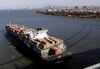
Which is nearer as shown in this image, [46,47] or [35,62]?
[46,47]

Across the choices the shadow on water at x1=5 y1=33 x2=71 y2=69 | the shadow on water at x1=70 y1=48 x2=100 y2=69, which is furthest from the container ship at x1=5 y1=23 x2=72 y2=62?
the shadow on water at x1=70 y1=48 x2=100 y2=69

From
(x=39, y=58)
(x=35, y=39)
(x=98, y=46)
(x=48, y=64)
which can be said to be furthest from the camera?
(x=98, y=46)

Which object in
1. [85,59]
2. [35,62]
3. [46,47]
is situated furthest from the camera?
[35,62]

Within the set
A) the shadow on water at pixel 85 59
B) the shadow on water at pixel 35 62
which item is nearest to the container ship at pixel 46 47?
the shadow on water at pixel 35 62

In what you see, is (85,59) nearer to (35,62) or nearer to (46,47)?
(46,47)

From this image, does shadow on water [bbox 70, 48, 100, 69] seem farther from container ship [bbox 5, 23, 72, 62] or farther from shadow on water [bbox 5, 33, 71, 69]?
container ship [bbox 5, 23, 72, 62]

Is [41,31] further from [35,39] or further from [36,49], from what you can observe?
[36,49]

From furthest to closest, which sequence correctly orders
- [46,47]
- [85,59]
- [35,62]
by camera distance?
[35,62] → [85,59] → [46,47]

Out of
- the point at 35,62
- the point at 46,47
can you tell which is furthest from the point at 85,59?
the point at 35,62

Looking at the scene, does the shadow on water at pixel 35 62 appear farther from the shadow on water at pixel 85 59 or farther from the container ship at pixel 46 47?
the shadow on water at pixel 85 59

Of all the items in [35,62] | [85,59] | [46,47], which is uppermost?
[46,47]

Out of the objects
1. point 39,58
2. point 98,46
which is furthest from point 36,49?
point 98,46
